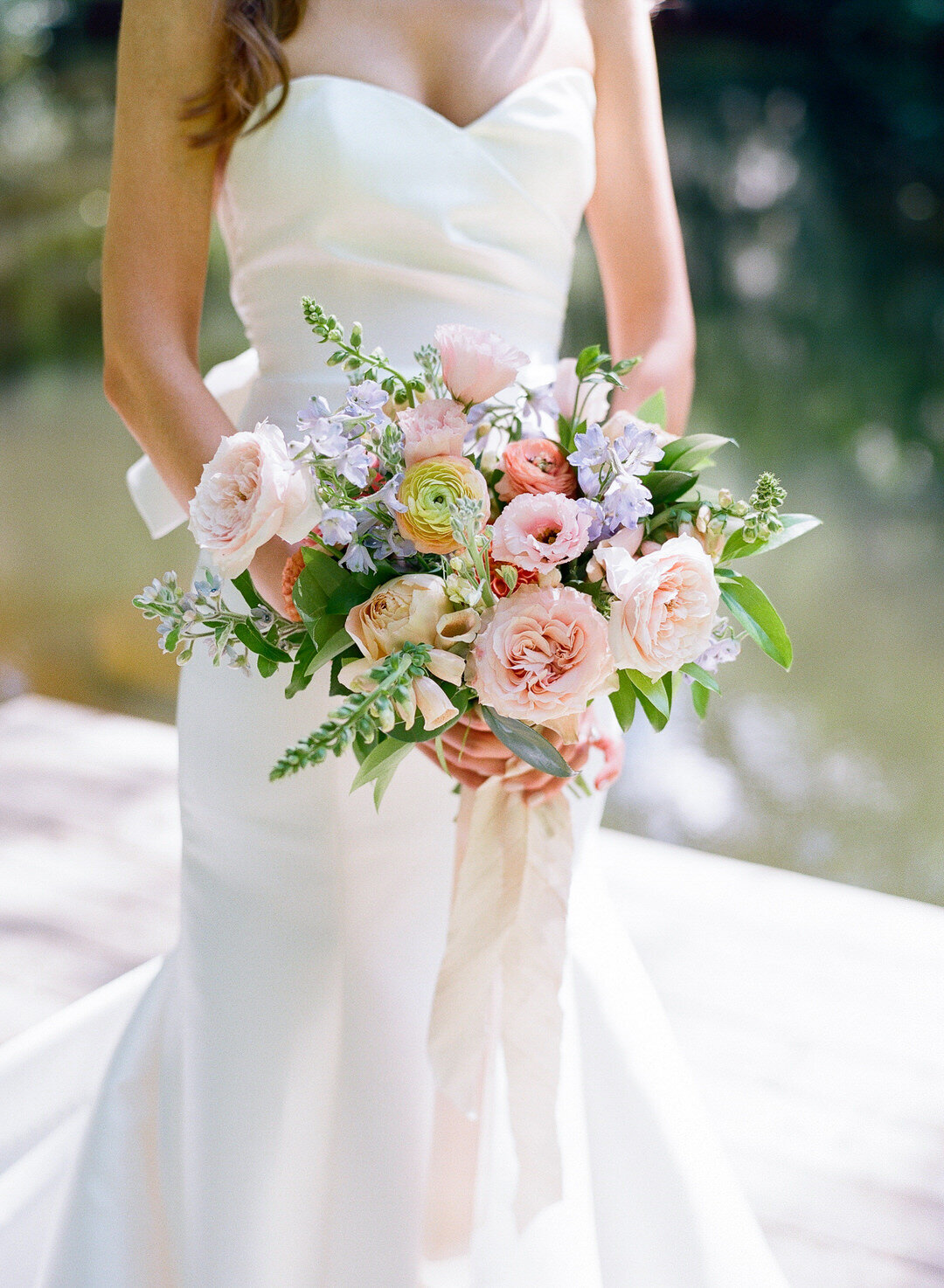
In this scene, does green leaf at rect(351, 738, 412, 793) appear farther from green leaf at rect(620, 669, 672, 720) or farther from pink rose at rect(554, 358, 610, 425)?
pink rose at rect(554, 358, 610, 425)

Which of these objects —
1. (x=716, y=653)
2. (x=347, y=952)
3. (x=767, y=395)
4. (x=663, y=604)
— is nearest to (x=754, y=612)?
(x=716, y=653)

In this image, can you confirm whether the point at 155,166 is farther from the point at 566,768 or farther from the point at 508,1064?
the point at 508,1064

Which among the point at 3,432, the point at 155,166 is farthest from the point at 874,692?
the point at 3,432

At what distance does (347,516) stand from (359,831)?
1.75 feet

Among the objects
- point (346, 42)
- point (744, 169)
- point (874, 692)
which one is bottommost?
point (346, 42)

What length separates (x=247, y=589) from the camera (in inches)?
39.4

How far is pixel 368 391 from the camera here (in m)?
0.89

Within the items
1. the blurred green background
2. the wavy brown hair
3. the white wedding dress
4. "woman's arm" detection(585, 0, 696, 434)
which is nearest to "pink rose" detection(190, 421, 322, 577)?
the white wedding dress

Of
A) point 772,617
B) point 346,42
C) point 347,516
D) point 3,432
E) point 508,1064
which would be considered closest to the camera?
point 347,516

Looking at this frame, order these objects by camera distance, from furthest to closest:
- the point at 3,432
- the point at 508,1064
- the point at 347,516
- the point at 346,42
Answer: the point at 3,432, the point at 346,42, the point at 508,1064, the point at 347,516

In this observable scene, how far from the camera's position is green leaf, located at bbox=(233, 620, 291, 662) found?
3.18ft

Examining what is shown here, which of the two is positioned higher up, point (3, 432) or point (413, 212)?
point (3, 432)

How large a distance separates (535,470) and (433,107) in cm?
68

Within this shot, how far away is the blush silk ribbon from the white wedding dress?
123 millimetres
